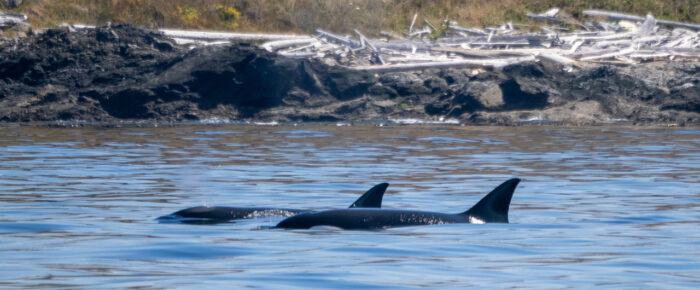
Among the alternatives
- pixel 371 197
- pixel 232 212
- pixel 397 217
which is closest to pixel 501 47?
pixel 371 197

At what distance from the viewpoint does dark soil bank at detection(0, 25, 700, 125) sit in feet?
83.1

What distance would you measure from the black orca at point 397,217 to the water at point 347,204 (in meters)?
0.15

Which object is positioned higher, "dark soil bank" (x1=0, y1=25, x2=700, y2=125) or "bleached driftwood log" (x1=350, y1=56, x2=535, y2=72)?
"bleached driftwood log" (x1=350, y1=56, x2=535, y2=72)

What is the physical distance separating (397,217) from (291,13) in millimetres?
27911

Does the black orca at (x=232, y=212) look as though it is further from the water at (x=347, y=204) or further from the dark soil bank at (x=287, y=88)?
the dark soil bank at (x=287, y=88)

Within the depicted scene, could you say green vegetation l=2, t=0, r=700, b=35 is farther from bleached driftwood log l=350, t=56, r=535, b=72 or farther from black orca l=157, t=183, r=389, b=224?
black orca l=157, t=183, r=389, b=224

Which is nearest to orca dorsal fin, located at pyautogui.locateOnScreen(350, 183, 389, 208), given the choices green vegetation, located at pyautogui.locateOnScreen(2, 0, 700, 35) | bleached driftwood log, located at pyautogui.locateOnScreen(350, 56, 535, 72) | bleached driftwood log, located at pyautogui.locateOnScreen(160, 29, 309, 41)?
bleached driftwood log, located at pyautogui.locateOnScreen(350, 56, 535, 72)

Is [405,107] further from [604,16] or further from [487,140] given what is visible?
[604,16]

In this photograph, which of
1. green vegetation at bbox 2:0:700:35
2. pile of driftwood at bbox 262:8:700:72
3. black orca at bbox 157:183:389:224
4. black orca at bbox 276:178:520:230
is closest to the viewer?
black orca at bbox 276:178:520:230

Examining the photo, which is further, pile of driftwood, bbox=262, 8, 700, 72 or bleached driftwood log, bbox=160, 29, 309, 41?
bleached driftwood log, bbox=160, 29, 309, 41

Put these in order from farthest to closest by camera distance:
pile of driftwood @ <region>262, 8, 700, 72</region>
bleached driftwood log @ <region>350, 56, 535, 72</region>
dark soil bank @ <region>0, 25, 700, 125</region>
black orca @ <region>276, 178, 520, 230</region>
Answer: pile of driftwood @ <region>262, 8, 700, 72</region> → bleached driftwood log @ <region>350, 56, 535, 72</region> → dark soil bank @ <region>0, 25, 700, 125</region> → black orca @ <region>276, 178, 520, 230</region>

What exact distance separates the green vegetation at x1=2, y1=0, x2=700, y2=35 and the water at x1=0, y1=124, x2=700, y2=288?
13212 millimetres

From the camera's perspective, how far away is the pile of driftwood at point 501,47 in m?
28.7

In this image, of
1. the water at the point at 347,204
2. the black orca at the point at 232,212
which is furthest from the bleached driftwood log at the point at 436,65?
the black orca at the point at 232,212
